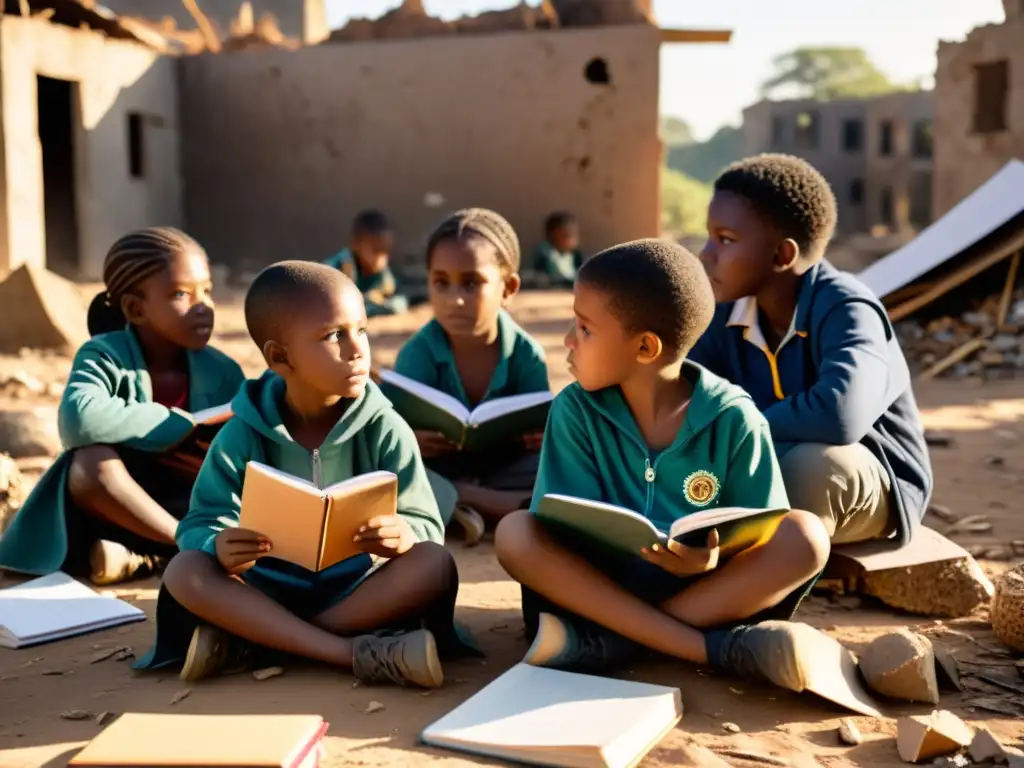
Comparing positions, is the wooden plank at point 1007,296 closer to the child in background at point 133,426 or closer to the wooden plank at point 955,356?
the wooden plank at point 955,356

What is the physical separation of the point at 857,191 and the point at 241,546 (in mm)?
31348

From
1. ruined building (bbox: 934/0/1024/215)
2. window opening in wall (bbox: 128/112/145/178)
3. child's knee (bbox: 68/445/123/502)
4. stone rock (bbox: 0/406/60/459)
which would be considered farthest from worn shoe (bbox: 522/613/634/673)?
ruined building (bbox: 934/0/1024/215)

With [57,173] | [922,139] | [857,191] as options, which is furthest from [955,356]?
[857,191]

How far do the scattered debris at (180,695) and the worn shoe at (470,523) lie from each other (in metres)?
1.57

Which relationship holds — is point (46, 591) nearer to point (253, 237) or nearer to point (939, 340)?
point (939, 340)

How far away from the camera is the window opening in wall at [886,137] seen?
3064cm

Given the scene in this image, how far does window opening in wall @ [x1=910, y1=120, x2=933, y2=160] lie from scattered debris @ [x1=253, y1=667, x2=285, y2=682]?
1200 inches

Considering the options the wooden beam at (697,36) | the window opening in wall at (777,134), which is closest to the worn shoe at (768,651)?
the wooden beam at (697,36)

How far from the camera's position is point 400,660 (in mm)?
2814

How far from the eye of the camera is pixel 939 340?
835 centimetres

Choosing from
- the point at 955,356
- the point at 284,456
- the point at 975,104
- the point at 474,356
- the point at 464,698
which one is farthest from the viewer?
the point at 975,104

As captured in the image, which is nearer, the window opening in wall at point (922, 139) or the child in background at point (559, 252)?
the child in background at point (559, 252)

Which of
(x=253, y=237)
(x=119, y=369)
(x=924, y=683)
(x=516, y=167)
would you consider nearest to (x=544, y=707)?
(x=924, y=683)

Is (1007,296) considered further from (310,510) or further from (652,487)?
(310,510)
